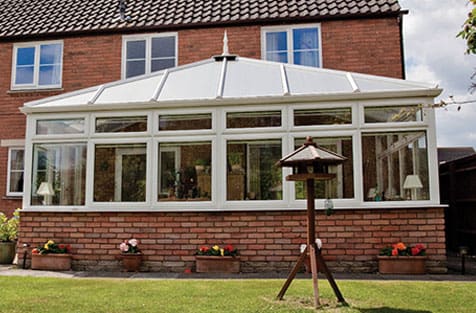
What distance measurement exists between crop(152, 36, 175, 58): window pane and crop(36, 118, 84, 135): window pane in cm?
432

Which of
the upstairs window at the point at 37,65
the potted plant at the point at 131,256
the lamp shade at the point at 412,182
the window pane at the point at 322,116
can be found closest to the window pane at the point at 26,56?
the upstairs window at the point at 37,65

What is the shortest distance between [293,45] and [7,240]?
26.0ft

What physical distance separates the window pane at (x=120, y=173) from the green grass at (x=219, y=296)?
1.71 metres

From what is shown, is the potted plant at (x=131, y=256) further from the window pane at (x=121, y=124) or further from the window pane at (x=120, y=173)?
the window pane at (x=121, y=124)

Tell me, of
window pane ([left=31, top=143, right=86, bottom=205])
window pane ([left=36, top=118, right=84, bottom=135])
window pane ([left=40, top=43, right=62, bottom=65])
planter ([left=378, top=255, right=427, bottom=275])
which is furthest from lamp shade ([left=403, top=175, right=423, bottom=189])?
window pane ([left=40, top=43, right=62, bottom=65])

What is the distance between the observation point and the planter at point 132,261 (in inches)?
300

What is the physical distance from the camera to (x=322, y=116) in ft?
25.4

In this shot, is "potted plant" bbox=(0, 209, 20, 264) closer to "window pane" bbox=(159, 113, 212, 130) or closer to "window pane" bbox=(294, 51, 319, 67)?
"window pane" bbox=(159, 113, 212, 130)

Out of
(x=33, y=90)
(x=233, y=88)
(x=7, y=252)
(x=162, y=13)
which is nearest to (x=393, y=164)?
(x=233, y=88)

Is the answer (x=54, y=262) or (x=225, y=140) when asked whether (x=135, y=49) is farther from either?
(x=54, y=262)

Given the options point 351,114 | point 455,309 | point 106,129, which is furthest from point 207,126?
point 455,309

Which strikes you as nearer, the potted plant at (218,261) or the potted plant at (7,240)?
the potted plant at (218,261)

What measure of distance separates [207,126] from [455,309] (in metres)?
4.74

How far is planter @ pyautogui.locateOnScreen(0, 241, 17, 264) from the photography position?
8.80 meters
